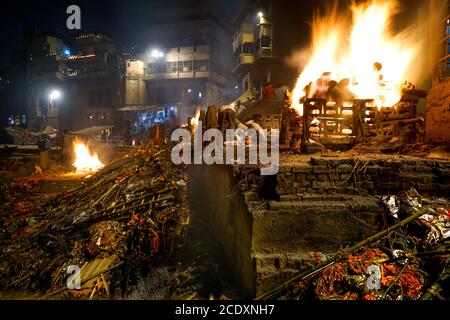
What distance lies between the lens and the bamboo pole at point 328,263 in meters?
5.02

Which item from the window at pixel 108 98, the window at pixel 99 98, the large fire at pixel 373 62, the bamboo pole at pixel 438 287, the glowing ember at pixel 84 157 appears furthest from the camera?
the window at pixel 99 98

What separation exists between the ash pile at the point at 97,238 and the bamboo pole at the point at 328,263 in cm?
383

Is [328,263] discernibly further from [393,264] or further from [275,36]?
[275,36]

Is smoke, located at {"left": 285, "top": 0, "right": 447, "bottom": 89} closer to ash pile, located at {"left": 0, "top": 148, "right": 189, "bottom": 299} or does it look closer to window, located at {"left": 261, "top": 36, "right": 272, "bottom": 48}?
window, located at {"left": 261, "top": 36, "right": 272, "bottom": 48}

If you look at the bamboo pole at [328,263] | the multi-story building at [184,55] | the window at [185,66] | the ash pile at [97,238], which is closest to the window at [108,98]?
the multi-story building at [184,55]

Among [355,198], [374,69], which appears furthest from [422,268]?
[374,69]

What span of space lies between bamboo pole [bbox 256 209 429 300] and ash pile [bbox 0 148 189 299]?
3827 millimetres

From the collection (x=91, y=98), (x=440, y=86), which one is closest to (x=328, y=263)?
(x=440, y=86)

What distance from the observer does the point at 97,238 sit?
307 inches

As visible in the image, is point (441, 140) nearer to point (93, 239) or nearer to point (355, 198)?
point (355, 198)

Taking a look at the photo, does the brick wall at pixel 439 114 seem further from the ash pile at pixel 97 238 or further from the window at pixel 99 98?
the window at pixel 99 98

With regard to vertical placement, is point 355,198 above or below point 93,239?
above

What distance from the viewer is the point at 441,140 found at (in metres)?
8.23
